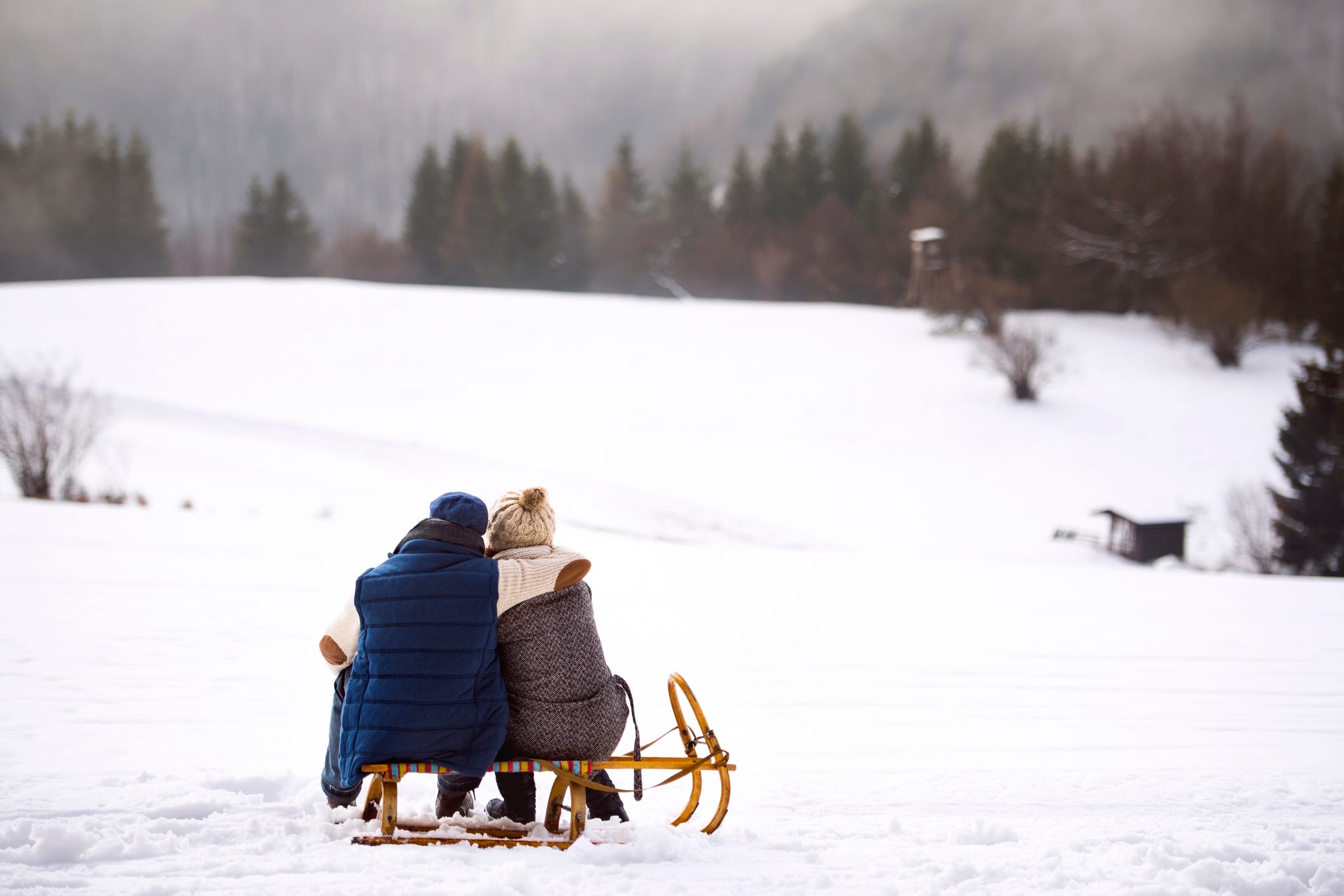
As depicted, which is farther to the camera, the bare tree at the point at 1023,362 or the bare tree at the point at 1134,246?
the bare tree at the point at 1134,246

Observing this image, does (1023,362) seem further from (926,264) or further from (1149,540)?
(926,264)

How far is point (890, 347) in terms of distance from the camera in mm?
28375

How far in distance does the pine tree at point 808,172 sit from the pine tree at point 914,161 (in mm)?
5165

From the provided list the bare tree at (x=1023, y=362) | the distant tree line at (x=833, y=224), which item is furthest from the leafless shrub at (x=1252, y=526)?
the distant tree line at (x=833, y=224)

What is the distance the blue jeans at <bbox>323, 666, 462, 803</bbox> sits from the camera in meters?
3.31

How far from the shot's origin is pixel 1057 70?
68312 millimetres

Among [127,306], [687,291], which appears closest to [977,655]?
[127,306]

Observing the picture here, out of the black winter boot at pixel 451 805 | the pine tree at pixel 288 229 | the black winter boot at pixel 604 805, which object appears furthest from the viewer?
the pine tree at pixel 288 229

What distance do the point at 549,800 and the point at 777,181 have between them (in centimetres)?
5525

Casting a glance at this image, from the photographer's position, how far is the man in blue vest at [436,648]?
3.05m

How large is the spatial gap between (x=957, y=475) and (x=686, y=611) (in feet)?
41.9

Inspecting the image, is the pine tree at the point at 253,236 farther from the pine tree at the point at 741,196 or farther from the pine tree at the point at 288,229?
the pine tree at the point at 741,196

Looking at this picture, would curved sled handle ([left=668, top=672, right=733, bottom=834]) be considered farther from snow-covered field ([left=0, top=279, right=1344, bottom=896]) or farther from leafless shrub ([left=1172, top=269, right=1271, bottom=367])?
leafless shrub ([left=1172, top=269, right=1271, bottom=367])

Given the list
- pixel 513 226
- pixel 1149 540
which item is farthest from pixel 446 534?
pixel 513 226
